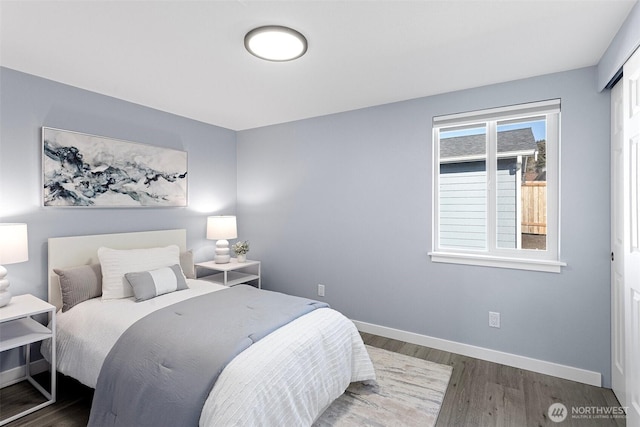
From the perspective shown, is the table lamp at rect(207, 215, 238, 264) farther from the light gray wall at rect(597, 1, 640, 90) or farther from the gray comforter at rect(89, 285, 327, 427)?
the light gray wall at rect(597, 1, 640, 90)

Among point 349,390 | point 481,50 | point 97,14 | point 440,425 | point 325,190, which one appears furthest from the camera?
point 325,190

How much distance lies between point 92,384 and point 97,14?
7.20 ft

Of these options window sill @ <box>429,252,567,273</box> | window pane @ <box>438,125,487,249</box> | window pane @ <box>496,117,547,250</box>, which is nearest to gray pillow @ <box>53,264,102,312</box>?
window sill @ <box>429,252,567,273</box>

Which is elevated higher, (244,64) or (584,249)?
(244,64)

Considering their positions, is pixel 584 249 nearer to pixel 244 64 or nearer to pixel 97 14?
pixel 244 64

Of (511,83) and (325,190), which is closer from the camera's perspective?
(511,83)

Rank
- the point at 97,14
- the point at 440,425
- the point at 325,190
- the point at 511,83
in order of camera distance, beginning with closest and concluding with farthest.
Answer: the point at 97,14 → the point at 440,425 → the point at 511,83 → the point at 325,190

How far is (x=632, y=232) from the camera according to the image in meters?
1.78

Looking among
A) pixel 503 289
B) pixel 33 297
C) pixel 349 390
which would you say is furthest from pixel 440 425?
pixel 33 297

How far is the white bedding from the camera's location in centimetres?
148

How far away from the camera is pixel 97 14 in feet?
5.77

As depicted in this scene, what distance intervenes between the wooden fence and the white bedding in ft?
5.68

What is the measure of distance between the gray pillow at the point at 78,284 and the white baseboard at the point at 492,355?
8.10ft

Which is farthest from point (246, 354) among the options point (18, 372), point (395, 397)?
point (18, 372)
